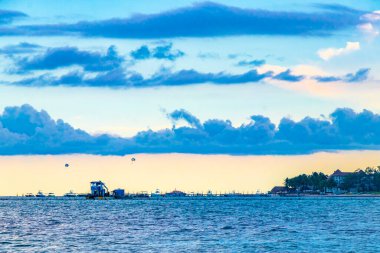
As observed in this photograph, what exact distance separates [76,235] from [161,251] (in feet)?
92.5

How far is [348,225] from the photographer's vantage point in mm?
136875

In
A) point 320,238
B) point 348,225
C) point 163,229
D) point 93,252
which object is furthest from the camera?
point 348,225

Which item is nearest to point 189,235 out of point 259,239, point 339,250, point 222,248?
point 259,239

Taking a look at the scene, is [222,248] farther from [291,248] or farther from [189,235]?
[189,235]

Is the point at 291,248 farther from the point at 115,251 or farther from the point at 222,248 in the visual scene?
the point at 115,251

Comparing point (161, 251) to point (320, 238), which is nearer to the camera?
point (161, 251)

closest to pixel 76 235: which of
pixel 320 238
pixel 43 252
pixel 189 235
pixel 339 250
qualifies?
pixel 189 235

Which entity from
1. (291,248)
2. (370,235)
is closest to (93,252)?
(291,248)

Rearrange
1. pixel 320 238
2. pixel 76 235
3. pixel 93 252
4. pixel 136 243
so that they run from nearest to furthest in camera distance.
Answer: pixel 93 252, pixel 136 243, pixel 320 238, pixel 76 235

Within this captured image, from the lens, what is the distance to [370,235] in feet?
366

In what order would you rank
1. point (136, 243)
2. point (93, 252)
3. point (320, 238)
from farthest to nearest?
point (320, 238) < point (136, 243) < point (93, 252)

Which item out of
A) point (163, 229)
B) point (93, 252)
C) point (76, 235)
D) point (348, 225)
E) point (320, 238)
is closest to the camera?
point (93, 252)

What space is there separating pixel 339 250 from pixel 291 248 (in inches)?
202

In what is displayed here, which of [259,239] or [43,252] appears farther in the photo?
[259,239]
